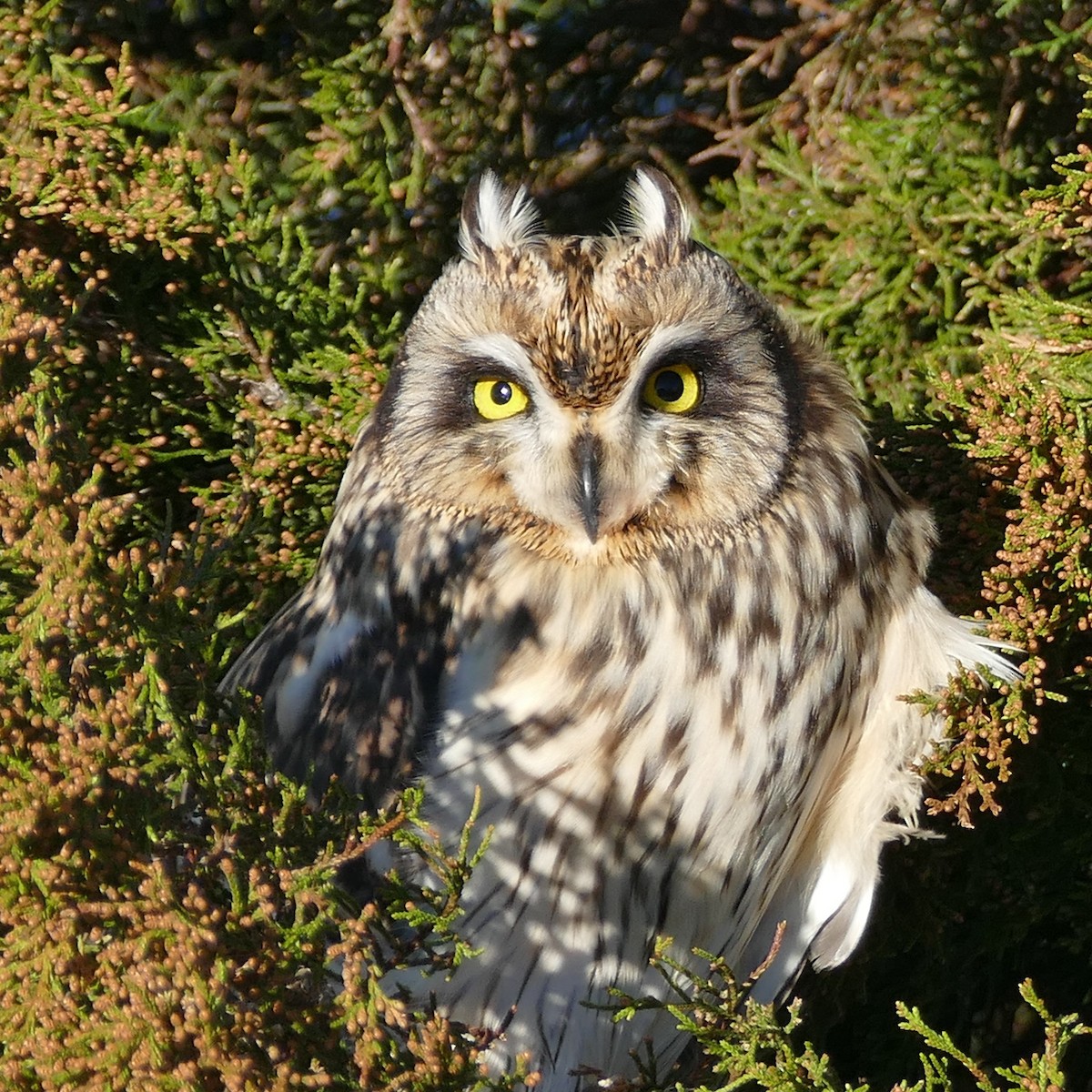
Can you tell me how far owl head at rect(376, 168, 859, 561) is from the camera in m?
1.49

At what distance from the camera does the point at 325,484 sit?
206 cm

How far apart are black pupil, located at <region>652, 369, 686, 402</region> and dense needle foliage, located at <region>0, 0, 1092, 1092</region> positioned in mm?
432

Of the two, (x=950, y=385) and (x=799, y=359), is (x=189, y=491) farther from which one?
(x=950, y=385)

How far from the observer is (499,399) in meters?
1.57

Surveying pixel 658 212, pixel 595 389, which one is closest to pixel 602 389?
pixel 595 389

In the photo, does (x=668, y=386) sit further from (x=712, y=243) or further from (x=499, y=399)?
(x=712, y=243)

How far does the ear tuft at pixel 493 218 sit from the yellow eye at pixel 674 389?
27 cm

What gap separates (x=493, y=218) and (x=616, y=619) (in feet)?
1.76

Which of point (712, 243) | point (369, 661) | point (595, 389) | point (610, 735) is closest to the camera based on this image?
point (595, 389)

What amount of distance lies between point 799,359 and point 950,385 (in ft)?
0.73

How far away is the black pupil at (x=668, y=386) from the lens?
5.02 ft

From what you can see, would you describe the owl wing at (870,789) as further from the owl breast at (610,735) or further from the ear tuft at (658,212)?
the ear tuft at (658,212)

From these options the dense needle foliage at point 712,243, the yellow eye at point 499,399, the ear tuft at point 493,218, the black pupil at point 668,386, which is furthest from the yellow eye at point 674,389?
the dense needle foliage at point 712,243

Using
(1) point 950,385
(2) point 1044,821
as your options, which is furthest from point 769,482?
(2) point 1044,821
